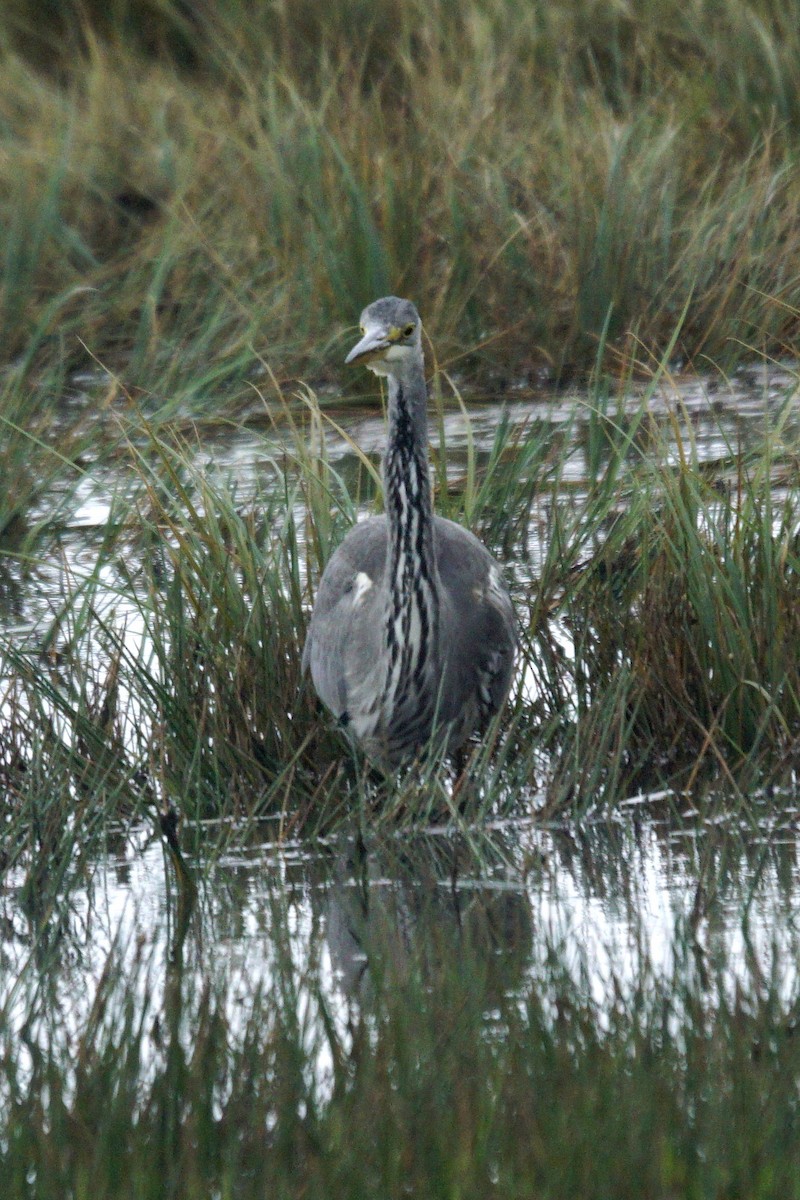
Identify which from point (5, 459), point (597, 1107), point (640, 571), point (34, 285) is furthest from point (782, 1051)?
point (34, 285)

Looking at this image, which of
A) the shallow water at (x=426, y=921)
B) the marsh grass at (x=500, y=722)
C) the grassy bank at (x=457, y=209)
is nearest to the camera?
the shallow water at (x=426, y=921)

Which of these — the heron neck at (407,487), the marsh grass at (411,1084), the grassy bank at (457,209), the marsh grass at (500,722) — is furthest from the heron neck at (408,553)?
the grassy bank at (457,209)

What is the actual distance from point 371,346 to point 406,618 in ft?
2.04

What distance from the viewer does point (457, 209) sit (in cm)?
788

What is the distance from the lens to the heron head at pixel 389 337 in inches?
174

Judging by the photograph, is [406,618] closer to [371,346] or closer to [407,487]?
[407,487]

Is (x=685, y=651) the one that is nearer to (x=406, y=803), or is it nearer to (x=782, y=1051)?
(x=406, y=803)

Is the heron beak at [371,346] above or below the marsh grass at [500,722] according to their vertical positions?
above

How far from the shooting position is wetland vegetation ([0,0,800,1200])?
282 centimetres

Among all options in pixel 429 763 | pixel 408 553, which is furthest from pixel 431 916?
pixel 408 553

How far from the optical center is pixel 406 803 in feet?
14.1

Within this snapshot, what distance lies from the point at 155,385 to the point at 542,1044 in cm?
467

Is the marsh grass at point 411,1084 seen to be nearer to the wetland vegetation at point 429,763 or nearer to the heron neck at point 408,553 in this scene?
the wetland vegetation at point 429,763

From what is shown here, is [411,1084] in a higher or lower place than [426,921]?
lower
